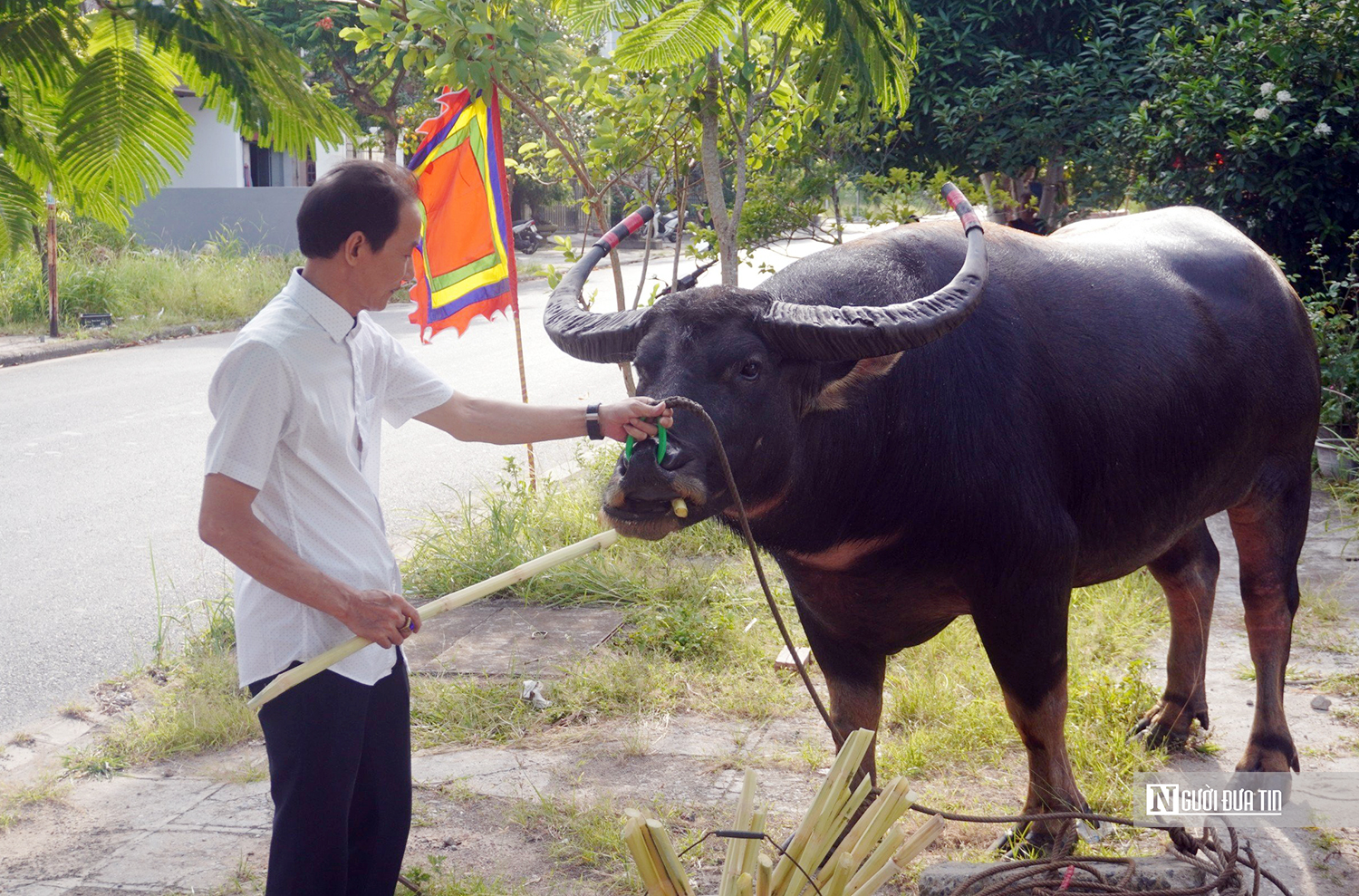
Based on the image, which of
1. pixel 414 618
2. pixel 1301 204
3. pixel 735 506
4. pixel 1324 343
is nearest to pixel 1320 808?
pixel 735 506

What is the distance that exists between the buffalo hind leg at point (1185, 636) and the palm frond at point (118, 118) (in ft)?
10.6

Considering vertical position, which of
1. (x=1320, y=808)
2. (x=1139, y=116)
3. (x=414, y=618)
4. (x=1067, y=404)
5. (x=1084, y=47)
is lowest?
(x=1320, y=808)

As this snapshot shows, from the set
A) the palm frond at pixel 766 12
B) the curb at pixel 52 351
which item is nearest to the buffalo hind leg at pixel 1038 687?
the palm frond at pixel 766 12

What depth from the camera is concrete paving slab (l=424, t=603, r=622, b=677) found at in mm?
4418

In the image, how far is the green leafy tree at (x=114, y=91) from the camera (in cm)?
201

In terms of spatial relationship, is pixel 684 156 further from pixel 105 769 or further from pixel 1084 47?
pixel 105 769

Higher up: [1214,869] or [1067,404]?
[1067,404]

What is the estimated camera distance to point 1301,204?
6926mm

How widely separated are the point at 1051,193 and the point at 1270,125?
3.08m

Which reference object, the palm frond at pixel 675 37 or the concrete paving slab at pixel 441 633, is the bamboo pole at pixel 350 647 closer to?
the concrete paving slab at pixel 441 633

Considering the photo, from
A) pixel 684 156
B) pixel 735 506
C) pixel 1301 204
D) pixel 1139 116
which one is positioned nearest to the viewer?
pixel 735 506

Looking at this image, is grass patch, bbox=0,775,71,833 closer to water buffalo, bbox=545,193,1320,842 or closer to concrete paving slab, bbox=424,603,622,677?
concrete paving slab, bbox=424,603,622,677

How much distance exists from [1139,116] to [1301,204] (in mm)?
1111

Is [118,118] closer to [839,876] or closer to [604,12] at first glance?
[839,876]
